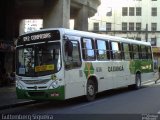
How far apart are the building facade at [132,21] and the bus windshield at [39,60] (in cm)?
6173

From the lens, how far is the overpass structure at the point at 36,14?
2782cm

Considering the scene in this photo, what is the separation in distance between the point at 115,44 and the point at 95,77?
127 inches

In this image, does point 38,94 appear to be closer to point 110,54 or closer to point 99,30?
point 110,54

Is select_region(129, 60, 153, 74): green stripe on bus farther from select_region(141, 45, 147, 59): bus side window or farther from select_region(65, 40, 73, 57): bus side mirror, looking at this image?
select_region(65, 40, 73, 57): bus side mirror

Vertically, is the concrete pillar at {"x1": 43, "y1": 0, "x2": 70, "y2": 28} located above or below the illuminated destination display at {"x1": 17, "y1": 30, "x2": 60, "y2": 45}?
above

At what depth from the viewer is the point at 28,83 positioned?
16.7 metres

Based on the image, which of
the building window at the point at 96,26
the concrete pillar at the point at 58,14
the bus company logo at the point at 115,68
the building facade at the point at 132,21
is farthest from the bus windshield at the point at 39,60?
the building window at the point at 96,26

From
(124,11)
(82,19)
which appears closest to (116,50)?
(82,19)

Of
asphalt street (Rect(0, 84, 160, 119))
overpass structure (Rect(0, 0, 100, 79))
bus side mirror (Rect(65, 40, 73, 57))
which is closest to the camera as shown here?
asphalt street (Rect(0, 84, 160, 119))

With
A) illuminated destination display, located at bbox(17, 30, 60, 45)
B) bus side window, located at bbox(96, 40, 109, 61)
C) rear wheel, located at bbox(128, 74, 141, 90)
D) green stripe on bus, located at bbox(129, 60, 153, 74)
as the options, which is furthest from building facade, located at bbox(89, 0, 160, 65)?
illuminated destination display, located at bbox(17, 30, 60, 45)

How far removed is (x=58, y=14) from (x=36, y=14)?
31.4ft

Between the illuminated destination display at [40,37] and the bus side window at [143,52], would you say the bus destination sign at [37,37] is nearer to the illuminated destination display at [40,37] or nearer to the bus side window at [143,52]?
the illuminated destination display at [40,37]

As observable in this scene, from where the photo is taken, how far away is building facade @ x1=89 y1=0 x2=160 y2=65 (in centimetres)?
7812

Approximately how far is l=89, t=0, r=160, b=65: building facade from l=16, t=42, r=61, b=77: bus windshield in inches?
2431
